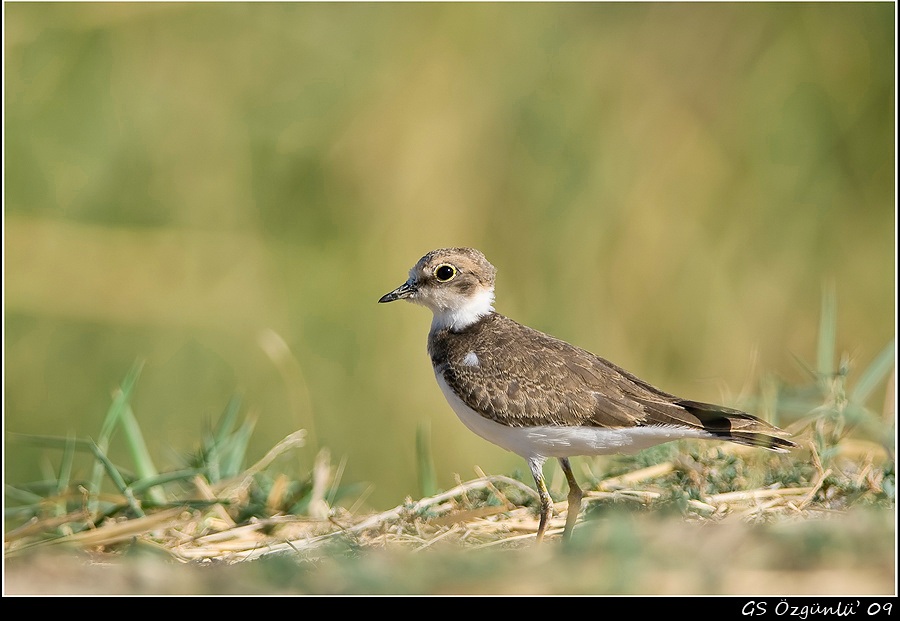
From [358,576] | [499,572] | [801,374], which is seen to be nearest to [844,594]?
Answer: [499,572]

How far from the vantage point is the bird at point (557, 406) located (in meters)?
4.75

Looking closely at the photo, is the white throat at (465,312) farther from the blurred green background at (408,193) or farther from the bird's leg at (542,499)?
the blurred green background at (408,193)

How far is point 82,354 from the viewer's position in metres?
8.50

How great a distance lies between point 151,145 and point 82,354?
1.80 m

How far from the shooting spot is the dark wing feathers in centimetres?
474

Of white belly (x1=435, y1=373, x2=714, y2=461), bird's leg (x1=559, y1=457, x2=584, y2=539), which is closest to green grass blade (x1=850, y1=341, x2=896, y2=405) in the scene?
white belly (x1=435, y1=373, x2=714, y2=461)

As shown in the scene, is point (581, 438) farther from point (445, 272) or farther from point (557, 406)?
point (445, 272)

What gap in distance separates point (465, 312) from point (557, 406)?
88 centimetres

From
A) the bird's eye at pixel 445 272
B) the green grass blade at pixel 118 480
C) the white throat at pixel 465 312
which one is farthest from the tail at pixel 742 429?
the green grass blade at pixel 118 480

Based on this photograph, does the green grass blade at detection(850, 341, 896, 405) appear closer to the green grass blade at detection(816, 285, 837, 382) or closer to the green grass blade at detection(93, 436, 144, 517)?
the green grass blade at detection(816, 285, 837, 382)

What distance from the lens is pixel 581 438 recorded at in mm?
4824

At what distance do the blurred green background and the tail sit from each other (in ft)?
12.4

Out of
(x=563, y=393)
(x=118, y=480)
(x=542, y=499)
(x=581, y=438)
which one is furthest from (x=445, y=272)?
(x=118, y=480)
